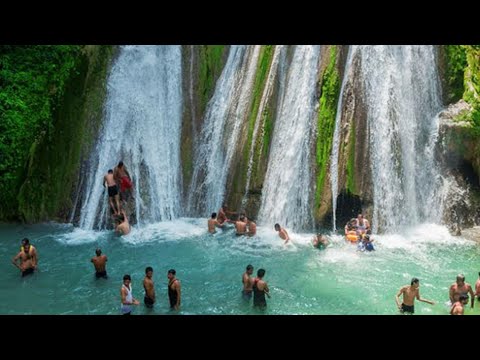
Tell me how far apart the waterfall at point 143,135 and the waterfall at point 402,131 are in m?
5.92

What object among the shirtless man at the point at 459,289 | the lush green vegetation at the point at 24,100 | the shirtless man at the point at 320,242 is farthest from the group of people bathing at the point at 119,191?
the shirtless man at the point at 459,289

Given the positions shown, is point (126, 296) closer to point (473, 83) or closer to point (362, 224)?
point (362, 224)

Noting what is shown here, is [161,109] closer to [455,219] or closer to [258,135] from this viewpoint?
[258,135]

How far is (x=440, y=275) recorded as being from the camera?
35.2ft

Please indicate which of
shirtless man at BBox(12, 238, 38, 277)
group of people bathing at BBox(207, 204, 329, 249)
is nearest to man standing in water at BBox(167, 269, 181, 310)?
shirtless man at BBox(12, 238, 38, 277)

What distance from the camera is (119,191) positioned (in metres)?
14.1

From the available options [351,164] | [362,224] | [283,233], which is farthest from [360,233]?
[351,164]

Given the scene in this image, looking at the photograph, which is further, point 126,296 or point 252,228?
point 252,228

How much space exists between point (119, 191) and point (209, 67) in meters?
5.09

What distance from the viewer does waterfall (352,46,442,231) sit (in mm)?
13547

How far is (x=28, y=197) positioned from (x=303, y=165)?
8.08 m

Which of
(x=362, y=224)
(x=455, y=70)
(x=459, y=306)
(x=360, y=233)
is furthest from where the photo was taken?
(x=455, y=70)

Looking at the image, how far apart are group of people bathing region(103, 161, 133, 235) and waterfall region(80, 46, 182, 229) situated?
32cm
